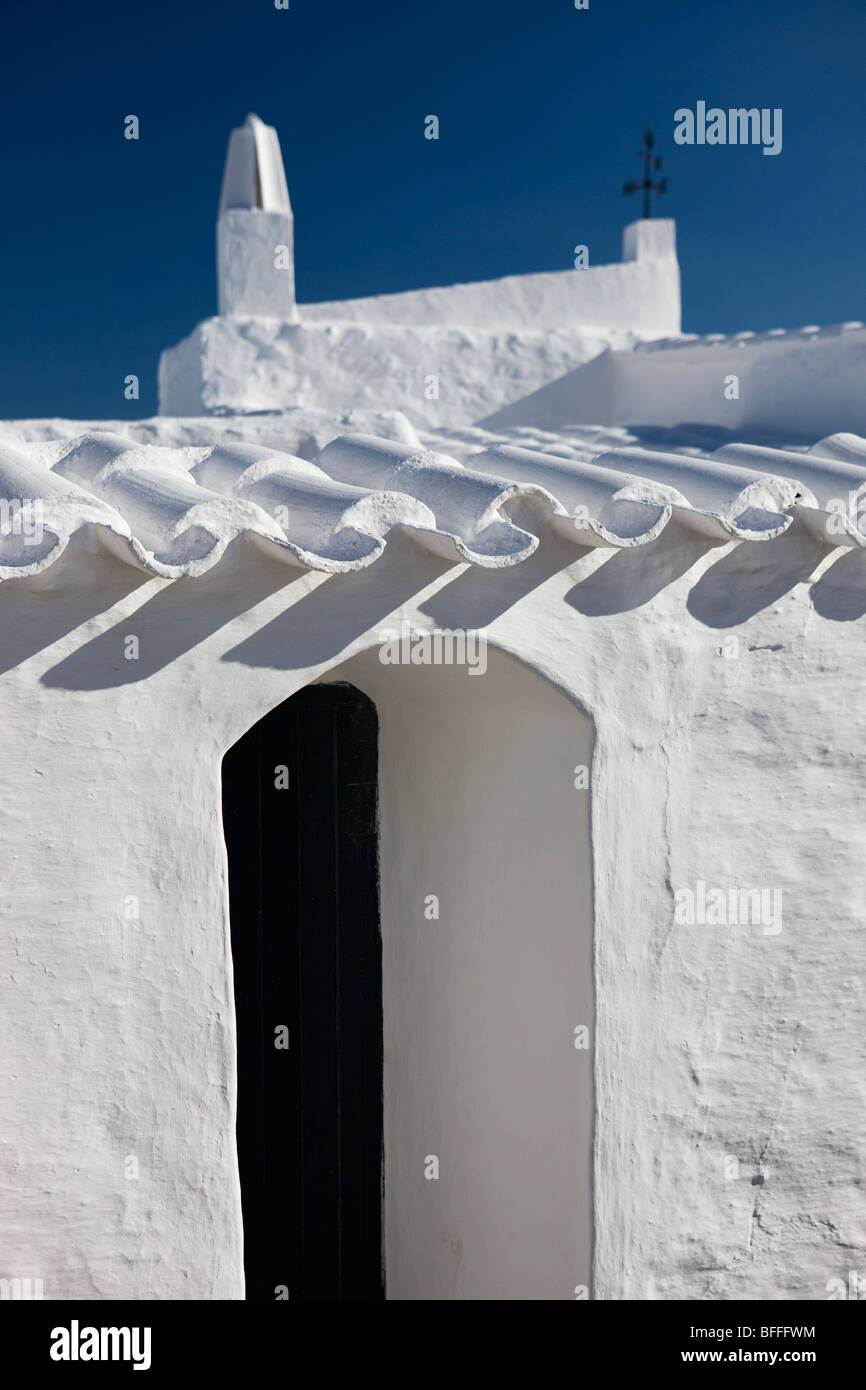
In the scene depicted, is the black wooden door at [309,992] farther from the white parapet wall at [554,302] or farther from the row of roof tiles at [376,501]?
the white parapet wall at [554,302]

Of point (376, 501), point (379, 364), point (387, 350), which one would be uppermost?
point (387, 350)

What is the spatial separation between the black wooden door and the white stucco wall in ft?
0.45

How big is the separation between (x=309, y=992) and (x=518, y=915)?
893 mm

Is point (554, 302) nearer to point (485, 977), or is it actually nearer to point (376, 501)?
point (485, 977)

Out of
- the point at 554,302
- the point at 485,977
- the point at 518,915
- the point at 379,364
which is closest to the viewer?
the point at 518,915

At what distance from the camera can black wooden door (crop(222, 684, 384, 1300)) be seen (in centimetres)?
549

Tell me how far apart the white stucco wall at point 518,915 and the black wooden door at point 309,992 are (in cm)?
14

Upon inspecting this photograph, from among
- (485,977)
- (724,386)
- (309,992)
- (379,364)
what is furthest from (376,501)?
(379,364)

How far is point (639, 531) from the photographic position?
14.6 feet

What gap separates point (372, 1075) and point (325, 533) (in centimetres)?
237

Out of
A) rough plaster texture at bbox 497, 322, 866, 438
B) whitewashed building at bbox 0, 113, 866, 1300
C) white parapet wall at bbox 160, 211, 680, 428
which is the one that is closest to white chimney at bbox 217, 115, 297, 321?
white parapet wall at bbox 160, 211, 680, 428

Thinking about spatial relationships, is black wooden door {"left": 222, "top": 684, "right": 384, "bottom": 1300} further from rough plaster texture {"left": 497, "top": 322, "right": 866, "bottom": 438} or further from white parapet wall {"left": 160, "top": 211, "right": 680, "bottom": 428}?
white parapet wall {"left": 160, "top": 211, "right": 680, "bottom": 428}

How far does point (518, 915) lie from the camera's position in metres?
5.17
